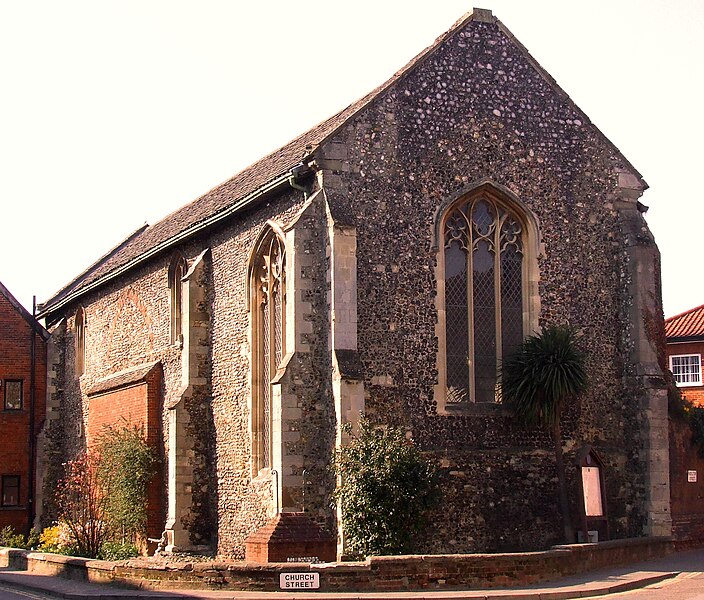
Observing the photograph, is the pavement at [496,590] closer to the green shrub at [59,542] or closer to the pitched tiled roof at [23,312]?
the green shrub at [59,542]

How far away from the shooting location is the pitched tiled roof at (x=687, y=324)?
41.8 m

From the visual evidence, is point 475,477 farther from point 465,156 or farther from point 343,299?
point 465,156

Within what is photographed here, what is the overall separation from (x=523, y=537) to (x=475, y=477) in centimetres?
164

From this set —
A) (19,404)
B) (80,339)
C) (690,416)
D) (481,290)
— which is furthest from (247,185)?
(19,404)

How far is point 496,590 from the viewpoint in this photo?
18312 mm

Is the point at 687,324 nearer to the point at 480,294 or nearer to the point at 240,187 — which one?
the point at 480,294

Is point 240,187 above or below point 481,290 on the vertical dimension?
above

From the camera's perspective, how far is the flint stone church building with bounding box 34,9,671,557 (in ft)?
74.9

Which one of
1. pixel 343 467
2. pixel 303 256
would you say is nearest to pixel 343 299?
pixel 303 256

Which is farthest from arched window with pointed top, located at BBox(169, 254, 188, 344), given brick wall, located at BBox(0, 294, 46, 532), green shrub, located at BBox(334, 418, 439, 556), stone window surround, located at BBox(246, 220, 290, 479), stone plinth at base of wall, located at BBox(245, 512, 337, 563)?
brick wall, located at BBox(0, 294, 46, 532)

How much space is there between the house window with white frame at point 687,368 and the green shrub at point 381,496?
22797mm

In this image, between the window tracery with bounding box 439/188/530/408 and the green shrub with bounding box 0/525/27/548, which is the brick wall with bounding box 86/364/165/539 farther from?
the window tracery with bounding box 439/188/530/408

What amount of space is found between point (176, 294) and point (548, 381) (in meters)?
11.9

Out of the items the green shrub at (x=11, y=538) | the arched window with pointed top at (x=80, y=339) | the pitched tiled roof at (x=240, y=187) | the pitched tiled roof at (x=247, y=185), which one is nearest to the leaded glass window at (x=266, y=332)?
the pitched tiled roof at (x=247, y=185)
